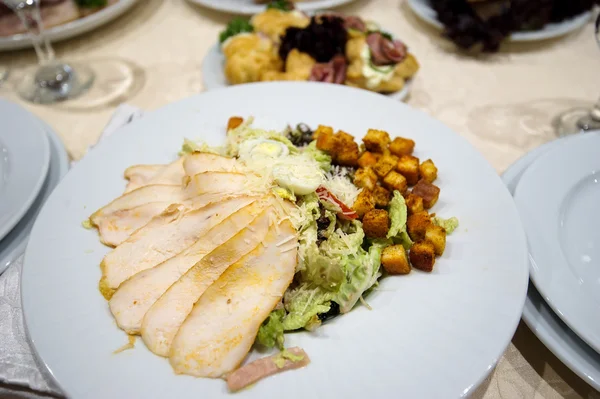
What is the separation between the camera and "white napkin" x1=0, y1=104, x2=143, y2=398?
4.92ft

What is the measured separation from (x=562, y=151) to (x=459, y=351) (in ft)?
3.82

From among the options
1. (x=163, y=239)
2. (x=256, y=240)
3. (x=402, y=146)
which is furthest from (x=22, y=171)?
(x=402, y=146)

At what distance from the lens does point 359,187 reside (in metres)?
1.93

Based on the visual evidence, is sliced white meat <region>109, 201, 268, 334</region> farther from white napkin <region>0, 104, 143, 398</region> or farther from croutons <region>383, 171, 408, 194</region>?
croutons <region>383, 171, 408, 194</region>

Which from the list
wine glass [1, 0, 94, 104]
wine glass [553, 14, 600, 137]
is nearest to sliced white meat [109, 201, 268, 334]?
wine glass [1, 0, 94, 104]

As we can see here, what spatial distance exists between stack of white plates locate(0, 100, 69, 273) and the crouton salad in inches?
14.2

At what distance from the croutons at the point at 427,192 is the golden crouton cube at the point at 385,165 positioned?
0.15 m

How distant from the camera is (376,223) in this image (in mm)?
1729

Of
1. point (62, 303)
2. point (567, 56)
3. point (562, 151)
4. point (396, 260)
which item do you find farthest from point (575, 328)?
point (567, 56)

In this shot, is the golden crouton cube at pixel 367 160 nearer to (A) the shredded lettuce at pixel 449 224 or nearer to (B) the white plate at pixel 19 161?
(A) the shredded lettuce at pixel 449 224

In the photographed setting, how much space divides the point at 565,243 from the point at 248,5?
2.92 meters

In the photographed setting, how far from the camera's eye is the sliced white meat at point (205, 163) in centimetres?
187

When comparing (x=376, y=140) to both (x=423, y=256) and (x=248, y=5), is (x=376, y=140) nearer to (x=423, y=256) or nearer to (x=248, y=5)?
(x=423, y=256)

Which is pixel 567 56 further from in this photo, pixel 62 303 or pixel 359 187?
pixel 62 303
